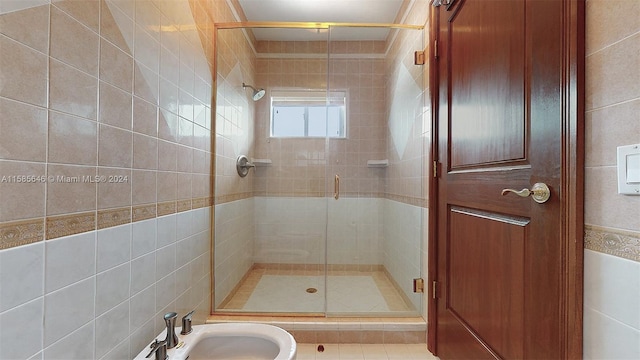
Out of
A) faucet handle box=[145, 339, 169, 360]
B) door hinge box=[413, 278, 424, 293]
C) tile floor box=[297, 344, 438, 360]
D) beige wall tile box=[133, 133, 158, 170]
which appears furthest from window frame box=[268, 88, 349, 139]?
faucet handle box=[145, 339, 169, 360]

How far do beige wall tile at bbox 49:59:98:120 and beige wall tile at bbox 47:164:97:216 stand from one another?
0.17m

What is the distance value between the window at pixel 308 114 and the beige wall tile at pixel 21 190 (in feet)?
6.49

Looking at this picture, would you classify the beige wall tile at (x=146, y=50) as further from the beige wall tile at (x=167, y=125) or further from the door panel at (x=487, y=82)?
the door panel at (x=487, y=82)

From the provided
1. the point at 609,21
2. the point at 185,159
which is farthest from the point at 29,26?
the point at 609,21

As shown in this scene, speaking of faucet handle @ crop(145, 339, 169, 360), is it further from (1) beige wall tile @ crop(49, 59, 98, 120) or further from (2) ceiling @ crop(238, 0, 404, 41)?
(2) ceiling @ crop(238, 0, 404, 41)

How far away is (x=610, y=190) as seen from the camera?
70cm

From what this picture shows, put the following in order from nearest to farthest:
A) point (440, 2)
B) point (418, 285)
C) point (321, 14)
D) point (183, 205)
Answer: point (183, 205)
point (440, 2)
point (418, 285)
point (321, 14)

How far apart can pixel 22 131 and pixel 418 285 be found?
2.03 meters

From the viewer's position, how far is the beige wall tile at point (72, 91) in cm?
74

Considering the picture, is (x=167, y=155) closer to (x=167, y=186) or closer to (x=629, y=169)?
(x=167, y=186)

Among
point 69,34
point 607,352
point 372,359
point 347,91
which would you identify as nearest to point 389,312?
point 372,359

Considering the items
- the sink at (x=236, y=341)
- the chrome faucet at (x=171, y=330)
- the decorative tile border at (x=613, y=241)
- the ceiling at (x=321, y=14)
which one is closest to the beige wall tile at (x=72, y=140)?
the chrome faucet at (x=171, y=330)

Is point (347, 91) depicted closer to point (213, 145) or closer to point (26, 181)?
point (213, 145)

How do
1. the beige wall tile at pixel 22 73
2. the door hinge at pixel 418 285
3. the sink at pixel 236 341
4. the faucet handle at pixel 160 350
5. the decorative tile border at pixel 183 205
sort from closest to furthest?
the beige wall tile at pixel 22 73 < the faucet handle at pixel 160 350 < the sink at pixel 236 341 < the decorative tile border at pixel 183 205 < the door hinge at pixel 418 285
